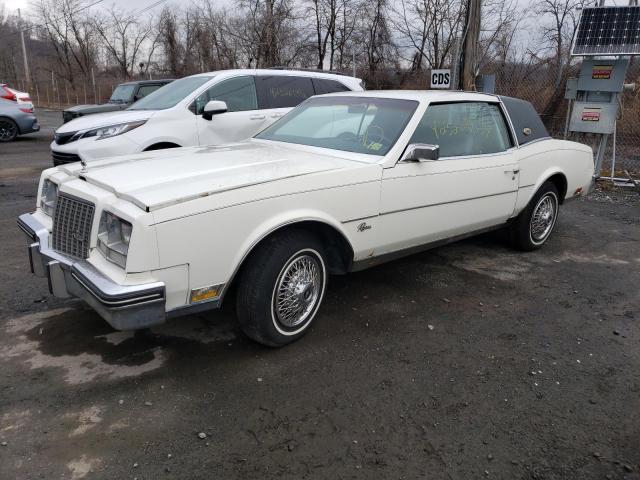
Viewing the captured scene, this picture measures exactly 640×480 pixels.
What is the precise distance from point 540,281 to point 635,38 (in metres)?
5.59

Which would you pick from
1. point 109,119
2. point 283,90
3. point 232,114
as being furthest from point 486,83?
point 109,119

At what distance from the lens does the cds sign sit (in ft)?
30.7

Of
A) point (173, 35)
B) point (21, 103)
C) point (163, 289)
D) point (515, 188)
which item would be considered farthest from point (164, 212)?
point (173, 35)

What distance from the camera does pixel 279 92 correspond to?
25.5ft

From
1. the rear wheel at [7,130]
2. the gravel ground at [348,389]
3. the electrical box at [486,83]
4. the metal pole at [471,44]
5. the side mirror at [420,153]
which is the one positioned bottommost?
the gravel ground at [348,389]

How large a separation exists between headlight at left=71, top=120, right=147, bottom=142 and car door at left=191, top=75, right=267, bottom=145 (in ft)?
2.57

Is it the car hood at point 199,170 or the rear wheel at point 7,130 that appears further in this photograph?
the rear wheel at point 7,130

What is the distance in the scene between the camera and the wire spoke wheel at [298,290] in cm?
334

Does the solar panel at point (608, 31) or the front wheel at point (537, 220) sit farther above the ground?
the solar panel at point (608, 31)

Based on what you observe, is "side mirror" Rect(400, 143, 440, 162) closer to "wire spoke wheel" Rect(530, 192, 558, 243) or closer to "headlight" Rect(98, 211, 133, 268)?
"headlight" Rect(98, 211, 133, 268)

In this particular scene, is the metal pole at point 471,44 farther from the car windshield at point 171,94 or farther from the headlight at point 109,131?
the headlight at point 109,131

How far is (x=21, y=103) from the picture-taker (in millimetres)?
14344

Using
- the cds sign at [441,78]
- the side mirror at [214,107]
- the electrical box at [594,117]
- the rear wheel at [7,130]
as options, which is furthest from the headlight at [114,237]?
the rear wheel at [7,130]

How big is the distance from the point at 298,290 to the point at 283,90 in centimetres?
509
